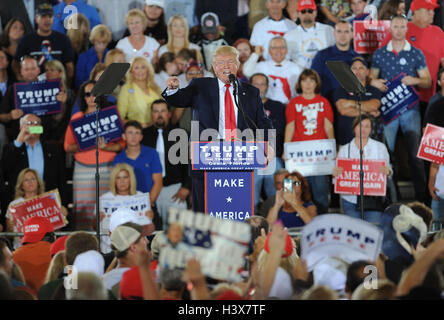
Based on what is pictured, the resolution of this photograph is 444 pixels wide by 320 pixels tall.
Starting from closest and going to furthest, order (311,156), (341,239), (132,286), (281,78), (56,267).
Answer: (132,286) → (341,239) → (56,267) → (311,156) → (281,78)

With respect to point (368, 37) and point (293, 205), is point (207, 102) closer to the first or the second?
point (293, 205)

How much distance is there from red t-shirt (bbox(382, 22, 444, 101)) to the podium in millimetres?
3642

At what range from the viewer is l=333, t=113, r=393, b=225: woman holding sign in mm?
7398

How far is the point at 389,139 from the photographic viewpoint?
7.86 metres

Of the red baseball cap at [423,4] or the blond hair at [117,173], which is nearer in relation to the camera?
the blond hair at [117,173]

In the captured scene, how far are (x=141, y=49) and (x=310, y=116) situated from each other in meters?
2.03

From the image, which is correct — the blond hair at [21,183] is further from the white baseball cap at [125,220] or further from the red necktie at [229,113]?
the red necktie at [229,113]

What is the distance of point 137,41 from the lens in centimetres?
835

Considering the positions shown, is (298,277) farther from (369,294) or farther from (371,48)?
(371,48)

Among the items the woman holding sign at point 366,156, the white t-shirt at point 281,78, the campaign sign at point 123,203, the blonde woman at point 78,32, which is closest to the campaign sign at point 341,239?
the campaign sign at point 123,203

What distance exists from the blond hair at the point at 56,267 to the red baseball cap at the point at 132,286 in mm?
717

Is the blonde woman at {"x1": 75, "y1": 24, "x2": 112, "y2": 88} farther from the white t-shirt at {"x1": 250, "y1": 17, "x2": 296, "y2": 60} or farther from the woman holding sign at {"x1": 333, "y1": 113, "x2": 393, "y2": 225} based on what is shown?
the woman holding sign at {"x1": 333, "y1": 113, "x2": 393, "y2": 225}

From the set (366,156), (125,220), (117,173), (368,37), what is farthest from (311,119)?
(125,220)

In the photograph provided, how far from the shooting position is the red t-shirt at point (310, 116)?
7656 mm
